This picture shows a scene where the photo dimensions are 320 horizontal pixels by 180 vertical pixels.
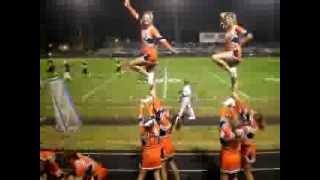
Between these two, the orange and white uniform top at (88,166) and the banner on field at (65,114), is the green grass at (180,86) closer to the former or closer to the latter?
the banner on field at (65,114)

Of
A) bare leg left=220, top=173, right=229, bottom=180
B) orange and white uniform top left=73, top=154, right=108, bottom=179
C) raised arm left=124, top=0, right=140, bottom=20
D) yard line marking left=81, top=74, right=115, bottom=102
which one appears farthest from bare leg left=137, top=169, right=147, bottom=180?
raised arm left=124, top=0, right=140, bottom=20

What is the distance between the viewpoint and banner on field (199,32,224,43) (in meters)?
3.39

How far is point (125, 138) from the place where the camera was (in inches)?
134

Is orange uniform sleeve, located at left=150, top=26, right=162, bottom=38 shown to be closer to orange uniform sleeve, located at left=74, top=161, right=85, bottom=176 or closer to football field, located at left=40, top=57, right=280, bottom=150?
football field, located at left=40, top=57, right=280, bottom=150

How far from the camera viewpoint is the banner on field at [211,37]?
11.1 ft

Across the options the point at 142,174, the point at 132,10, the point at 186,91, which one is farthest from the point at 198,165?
the point at 132,10

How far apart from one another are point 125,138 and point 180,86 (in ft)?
1.70

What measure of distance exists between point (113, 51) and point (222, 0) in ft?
2.71

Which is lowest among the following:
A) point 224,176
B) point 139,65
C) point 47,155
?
point 224,176

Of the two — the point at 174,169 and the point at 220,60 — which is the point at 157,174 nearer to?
the point at 174,169

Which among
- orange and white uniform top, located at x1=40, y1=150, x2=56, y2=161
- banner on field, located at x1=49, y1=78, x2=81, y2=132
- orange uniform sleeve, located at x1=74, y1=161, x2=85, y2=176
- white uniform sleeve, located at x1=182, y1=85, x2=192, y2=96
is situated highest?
white uniform sleeve, located at x1=182, y1=85, x2=192, y2=96

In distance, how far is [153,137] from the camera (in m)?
3.41
